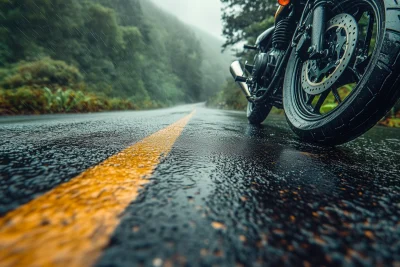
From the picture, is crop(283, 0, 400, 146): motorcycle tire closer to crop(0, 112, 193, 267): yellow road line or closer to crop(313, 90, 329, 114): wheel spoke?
crop(313, 90, 329, 114): wheel spoke

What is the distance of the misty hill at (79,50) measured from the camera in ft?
42.1

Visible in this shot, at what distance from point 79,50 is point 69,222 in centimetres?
2221

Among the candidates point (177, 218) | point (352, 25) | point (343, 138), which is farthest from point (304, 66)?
point (177, 218)

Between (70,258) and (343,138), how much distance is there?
1469 mm

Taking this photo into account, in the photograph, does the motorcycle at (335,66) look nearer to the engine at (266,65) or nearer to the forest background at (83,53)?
the engine at (266,65)

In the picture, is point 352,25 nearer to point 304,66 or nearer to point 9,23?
point 304,66

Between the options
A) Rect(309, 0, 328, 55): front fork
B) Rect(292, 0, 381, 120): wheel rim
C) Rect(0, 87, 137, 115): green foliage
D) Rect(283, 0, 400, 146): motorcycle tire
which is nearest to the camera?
Rect(283, 0, 400, 146): motorcycle tire

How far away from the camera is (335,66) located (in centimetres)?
152

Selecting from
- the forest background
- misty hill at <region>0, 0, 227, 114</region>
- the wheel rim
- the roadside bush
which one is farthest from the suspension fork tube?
the roadside bush

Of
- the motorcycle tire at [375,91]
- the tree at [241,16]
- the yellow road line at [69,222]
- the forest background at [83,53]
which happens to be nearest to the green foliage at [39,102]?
the forest background at [83,53]

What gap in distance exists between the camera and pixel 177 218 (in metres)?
0.45

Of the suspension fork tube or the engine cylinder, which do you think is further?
the engine cylinder

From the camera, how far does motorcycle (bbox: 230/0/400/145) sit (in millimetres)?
1117

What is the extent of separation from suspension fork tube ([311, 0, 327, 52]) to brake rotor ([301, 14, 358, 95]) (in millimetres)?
68
